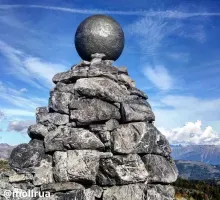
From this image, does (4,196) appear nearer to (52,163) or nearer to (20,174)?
(20,174)

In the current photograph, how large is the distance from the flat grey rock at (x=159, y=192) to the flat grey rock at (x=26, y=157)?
17.5ft

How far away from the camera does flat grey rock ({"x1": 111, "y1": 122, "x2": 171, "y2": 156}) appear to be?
46.8 feet

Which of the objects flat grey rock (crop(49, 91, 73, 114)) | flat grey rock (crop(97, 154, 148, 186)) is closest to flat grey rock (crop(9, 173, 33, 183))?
flat grey rock (crop(97, 154, 148, 186))

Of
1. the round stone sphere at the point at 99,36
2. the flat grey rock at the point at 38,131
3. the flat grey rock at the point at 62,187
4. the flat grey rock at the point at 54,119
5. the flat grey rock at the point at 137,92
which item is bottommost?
the flat grey rock at the point at 62,187

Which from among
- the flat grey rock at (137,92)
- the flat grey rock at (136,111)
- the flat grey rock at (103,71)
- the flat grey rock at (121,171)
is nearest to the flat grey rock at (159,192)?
the flat grey rock at (121,171)

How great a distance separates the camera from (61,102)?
619 inches

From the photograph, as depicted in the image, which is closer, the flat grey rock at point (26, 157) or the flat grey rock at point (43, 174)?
the flat grey rock at point (43, 174)

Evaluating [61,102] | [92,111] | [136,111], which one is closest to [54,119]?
[61,102]

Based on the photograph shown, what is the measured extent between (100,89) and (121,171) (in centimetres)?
421

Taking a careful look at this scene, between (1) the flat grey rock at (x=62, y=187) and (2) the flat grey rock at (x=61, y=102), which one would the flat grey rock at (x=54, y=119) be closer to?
(2) the flat grey rock at (x=61, y=102)

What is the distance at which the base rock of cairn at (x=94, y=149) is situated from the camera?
13.7 metres

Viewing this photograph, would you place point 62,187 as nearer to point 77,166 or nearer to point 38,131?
point 77,166

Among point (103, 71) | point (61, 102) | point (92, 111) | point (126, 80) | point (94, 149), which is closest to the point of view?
point (94, 149)

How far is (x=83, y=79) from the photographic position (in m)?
15.8
